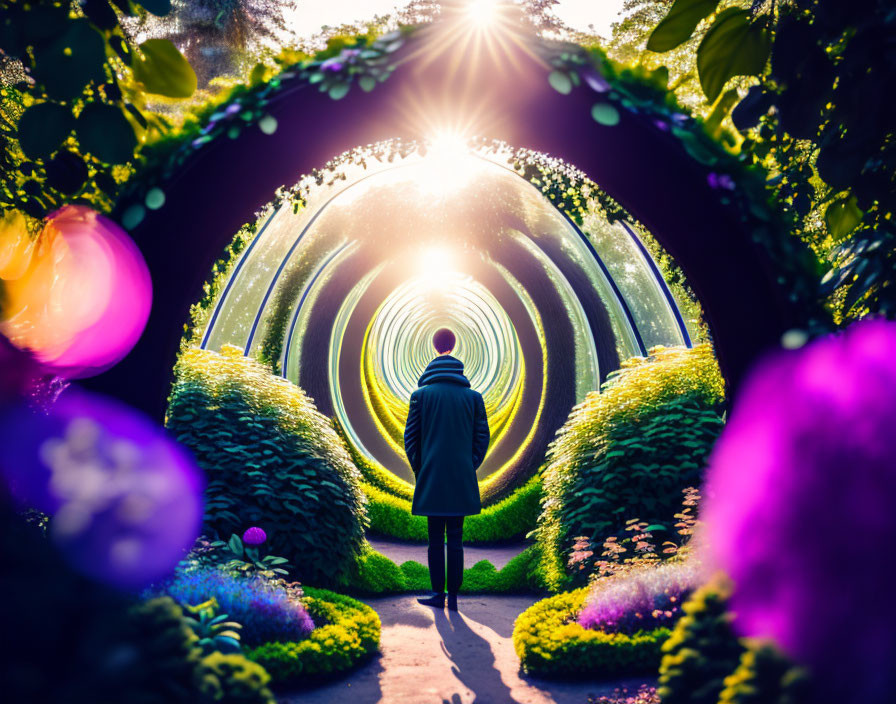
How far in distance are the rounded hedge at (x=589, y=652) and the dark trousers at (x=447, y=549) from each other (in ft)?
4.18

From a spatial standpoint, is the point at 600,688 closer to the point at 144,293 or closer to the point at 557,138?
the point at 557,138

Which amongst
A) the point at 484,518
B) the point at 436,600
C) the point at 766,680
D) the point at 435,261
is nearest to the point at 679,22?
the point at 766,680

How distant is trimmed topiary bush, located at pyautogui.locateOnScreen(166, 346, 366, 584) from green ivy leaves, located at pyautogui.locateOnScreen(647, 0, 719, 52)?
14.7ft

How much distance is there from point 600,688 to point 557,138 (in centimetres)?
324

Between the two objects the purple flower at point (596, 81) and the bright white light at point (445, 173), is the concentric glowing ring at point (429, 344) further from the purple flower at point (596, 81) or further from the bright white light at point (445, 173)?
the purple flower at point (596, 81)

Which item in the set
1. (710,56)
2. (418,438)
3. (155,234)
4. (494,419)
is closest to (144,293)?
(155,234)

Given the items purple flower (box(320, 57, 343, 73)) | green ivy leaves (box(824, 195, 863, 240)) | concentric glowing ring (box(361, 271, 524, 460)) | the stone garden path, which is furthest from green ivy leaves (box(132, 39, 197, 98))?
concentric glowing ring (box(361, 271, 524, 460))

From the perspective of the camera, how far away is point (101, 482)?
2359mm

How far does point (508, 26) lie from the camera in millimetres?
2625

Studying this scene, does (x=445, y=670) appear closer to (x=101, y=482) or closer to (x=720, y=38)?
(x=101, y=482)

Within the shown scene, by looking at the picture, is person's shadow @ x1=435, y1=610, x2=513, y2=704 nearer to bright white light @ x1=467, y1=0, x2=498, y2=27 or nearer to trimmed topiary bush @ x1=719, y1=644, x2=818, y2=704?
trimmed topiary bush @ x1=719, y1=644, x2=818, y2=704

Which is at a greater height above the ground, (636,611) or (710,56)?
(710,56)

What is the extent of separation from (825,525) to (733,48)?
1565 millimetres

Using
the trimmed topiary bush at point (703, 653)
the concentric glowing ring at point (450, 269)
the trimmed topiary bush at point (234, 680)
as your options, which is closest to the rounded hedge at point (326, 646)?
the trimmed topiary bush at point (234, 680)
